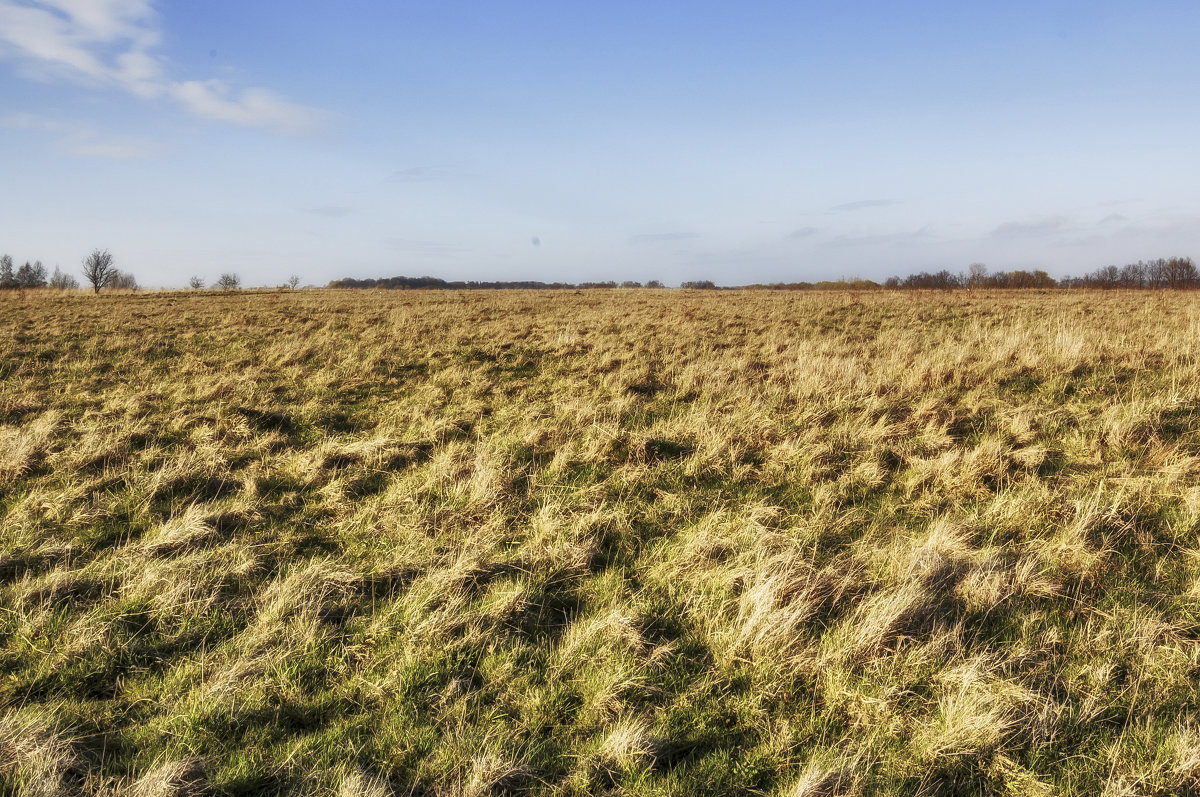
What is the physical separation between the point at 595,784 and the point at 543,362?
10.1m

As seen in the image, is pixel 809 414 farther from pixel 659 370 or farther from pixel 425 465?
pixel 425 465

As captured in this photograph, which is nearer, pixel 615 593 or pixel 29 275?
pixel 615 593

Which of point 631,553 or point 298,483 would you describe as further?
point 298,483

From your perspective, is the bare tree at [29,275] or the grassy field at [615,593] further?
the bare tree at [29,275]

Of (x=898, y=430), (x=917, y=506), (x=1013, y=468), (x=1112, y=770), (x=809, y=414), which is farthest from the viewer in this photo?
(x=809, y=414)

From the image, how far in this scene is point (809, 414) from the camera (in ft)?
24.6

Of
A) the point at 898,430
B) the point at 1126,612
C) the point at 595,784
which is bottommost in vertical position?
the point at 595,784

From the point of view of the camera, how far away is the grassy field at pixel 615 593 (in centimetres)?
263

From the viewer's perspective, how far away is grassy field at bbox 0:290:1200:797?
2629 millimetres

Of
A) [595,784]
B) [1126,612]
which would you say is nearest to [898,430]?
[1126,612]

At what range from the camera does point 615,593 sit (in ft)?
12.9

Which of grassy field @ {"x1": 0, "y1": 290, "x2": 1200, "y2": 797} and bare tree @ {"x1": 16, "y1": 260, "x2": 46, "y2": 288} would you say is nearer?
grassy field @ {"x1": 0, "y1": 290, "x2": 1200, "y2": 797}

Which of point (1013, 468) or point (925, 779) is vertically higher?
point (1013, 468)

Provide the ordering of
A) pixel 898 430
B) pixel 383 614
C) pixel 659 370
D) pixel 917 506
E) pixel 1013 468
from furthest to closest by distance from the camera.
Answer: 1. pixel 659 370
2. pixel 898 430
3. pixel 1013 468
4. pixel 917 506
5. pixel 383 614
